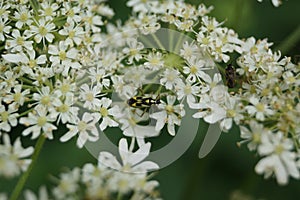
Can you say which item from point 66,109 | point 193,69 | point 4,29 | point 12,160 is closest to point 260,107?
point 193,69

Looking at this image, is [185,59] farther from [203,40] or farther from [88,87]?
[88,87]

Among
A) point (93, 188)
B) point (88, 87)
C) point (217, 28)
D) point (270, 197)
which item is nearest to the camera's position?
point (93, 188)

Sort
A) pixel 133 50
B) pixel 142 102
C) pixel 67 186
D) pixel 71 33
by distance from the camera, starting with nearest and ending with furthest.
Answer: pixel 67 186 → pixel 142 102 → pixel 71 33 → pixel 133 50

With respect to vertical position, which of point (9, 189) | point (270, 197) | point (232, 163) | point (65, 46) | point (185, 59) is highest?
point (65, 46)

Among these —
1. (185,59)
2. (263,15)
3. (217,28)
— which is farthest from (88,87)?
(263,15)

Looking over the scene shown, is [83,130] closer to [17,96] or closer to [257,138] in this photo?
[17,96]

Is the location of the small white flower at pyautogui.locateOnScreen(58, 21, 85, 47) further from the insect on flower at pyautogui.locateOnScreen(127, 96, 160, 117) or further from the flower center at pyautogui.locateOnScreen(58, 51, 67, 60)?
the insect on flower at pyautogui.locateOnScreen(127, 96, 160, 117)

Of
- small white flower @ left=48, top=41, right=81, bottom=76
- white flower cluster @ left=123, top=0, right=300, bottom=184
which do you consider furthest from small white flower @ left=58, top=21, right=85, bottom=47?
white flower cluster @ left=123, top=0, right=300, bottom=184

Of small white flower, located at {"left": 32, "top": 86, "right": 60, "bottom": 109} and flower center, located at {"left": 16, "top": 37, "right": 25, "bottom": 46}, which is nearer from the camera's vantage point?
small white flower, located at {"left": 32, "top": 86, "right": 60, "bottom": 109}
